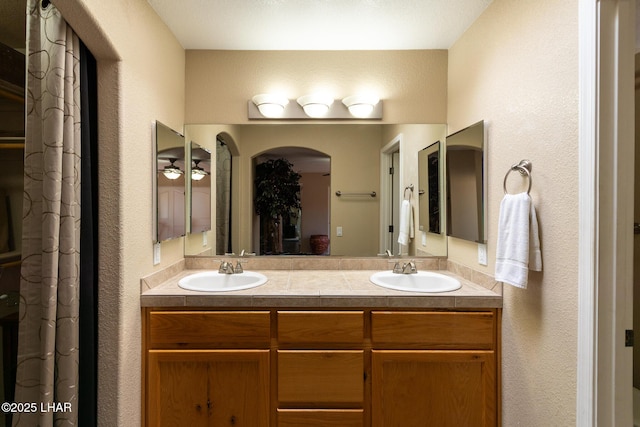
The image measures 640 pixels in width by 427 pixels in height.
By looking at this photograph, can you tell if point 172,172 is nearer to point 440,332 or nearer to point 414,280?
point 414,280

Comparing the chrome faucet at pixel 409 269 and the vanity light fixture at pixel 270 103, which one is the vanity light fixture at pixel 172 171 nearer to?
the vanity light fixture at pixel 270 103

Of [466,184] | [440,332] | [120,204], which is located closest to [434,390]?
[440,332]

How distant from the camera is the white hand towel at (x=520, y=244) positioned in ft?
4.16

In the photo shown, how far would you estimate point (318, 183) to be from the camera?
221cm

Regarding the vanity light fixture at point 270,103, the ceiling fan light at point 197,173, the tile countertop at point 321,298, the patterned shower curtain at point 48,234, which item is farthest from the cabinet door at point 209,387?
the vanity light fixture at point 270,103

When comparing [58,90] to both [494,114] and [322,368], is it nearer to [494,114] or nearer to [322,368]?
[322,368]

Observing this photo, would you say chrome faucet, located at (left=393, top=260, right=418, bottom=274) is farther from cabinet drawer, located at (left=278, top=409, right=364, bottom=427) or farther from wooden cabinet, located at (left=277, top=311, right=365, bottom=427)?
cabinet drawer, located at (left=278, top=409, right=364, bottom=427)

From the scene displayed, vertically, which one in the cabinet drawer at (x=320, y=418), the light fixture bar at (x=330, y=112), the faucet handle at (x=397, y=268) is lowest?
the cabinet drawer at (x=320, y=418)

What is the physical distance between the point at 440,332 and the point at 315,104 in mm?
1579

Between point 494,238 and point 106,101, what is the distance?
1.99m

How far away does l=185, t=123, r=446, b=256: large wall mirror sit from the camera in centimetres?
219

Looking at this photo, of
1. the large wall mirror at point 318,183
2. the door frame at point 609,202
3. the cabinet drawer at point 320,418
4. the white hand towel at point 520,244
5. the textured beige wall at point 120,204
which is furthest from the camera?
the large wall mirror at point 318,183

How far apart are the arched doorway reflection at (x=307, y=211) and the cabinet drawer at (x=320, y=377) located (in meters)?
0.78

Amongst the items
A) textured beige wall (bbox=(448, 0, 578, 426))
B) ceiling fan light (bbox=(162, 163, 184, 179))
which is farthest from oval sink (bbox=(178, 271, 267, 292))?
textured beige wall (bbox=(448, 0, 578, 426))
